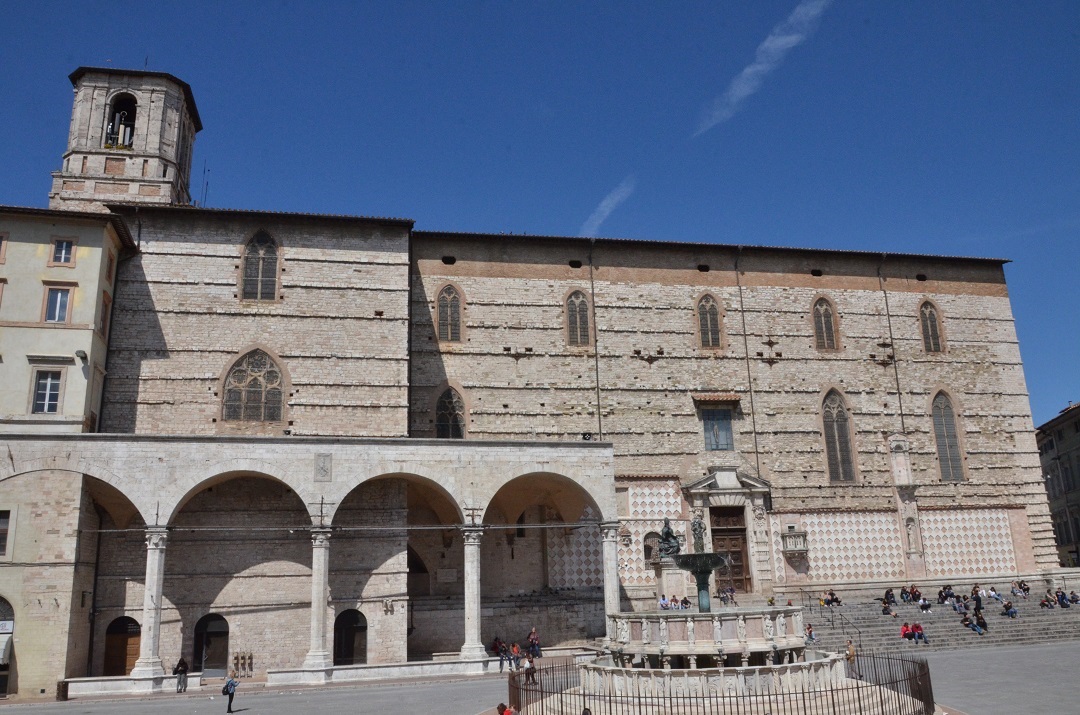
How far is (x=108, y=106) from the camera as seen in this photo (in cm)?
3209

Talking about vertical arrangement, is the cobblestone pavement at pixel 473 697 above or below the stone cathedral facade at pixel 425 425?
below

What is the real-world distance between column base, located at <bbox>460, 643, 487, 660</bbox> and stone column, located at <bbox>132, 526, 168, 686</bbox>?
7472 mm

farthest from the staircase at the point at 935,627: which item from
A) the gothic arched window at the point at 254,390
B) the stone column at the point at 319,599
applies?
the gothic arched window at the point at 254,390

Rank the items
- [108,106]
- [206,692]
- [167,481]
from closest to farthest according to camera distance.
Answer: [206,692] < [167,481] < [108,106]

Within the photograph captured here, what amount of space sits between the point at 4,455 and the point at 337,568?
9.05m

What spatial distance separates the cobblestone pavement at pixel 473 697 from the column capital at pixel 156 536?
3.85 meters

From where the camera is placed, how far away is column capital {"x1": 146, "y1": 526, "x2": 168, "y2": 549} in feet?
74.6

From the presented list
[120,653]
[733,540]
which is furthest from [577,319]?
[120,653]

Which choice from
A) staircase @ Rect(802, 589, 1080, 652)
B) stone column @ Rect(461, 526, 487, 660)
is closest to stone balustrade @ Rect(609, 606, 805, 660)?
stone column @ Rect(461, 526, 487, 660)

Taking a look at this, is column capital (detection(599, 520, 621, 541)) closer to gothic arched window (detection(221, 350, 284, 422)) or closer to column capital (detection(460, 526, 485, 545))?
column capital (detection(460, 526, 485, 545))

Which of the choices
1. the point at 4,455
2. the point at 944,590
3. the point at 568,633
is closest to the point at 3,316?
the point at 4,455

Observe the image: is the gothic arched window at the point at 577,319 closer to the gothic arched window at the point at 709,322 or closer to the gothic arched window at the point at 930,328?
the gothic arched window at the point at 709,322

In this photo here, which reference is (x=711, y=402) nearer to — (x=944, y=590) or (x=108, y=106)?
(x=944, y=590)

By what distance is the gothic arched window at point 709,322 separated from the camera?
3189 centimetres
